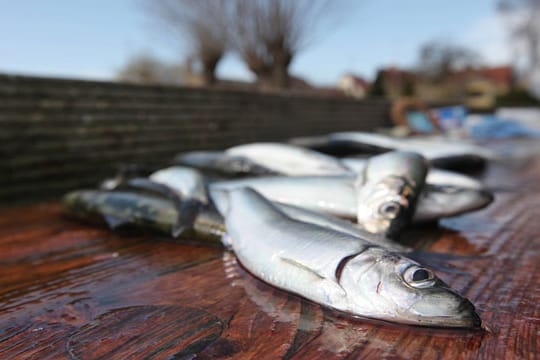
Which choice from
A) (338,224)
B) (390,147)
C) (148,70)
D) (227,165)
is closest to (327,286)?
(338,224)

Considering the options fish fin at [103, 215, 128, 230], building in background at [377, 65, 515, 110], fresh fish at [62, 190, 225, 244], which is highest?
building in background at [377, 65, 515, 110]

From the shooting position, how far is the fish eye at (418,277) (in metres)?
1.02

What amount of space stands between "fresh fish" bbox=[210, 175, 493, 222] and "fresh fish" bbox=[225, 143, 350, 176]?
593 mm

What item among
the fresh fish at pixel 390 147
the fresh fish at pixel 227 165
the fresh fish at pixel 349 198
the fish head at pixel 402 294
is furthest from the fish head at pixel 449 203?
the fresh fish at pixel 390 147

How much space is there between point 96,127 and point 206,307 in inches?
127

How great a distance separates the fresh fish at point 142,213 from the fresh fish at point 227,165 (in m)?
0.71

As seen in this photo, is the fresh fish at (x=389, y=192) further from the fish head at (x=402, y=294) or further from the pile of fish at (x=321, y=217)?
the fish head at (x=402, y=294)

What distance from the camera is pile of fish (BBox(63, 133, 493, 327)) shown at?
1048 mm

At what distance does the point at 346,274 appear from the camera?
44.3 inches

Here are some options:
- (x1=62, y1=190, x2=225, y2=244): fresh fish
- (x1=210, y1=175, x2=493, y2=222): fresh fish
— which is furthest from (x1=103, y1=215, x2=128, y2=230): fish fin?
(x1=210, y1=175, x2=493, y2=222): fresh fish

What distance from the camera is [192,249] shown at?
181 centimetres

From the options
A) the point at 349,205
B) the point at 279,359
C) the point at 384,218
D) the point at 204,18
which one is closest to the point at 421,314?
the point at 279,359

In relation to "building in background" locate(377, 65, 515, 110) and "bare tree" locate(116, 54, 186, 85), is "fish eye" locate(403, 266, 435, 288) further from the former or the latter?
"bare tree" locate(116, 54, 186, 85)

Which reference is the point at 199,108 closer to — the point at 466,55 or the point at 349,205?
the point at 349,205
